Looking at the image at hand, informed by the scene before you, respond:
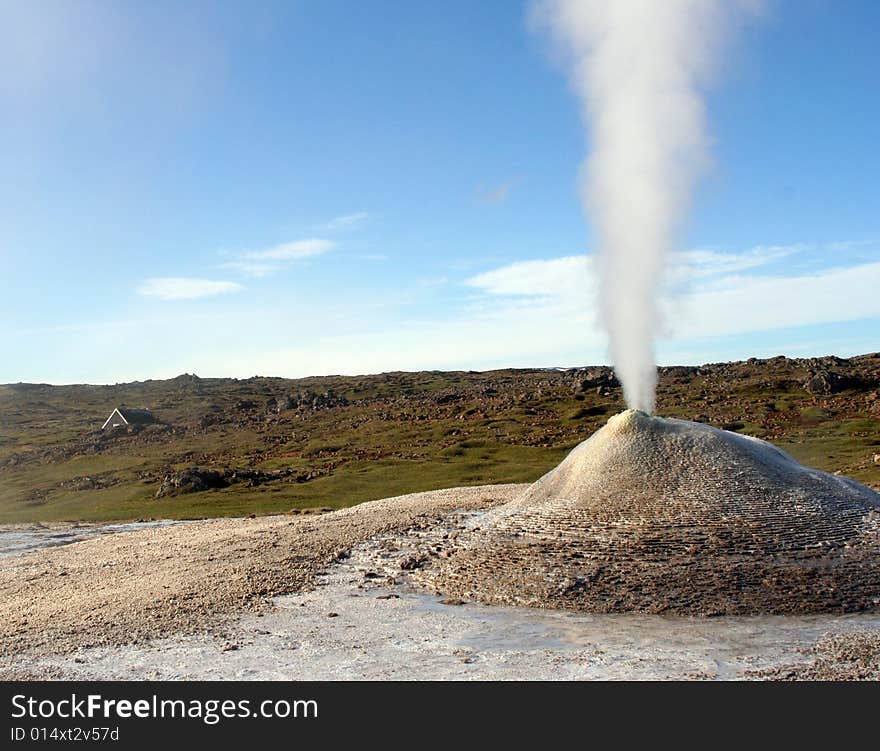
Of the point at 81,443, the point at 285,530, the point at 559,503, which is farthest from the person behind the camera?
the point at 81,443

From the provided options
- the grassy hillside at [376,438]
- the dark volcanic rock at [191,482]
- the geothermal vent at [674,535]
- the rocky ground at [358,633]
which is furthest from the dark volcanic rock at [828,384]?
the rocky ground at [358,633]

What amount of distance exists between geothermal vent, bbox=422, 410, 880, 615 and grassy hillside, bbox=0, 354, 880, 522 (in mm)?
13134

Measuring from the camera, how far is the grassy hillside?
119 feet

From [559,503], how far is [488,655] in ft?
19.3

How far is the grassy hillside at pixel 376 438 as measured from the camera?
36.2 metres

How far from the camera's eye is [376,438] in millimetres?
53188

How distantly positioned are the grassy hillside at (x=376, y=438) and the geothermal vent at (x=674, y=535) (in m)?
13.1

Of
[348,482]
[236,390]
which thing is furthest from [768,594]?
[236,390]

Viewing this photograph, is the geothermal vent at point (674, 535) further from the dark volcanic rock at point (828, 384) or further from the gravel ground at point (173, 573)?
the dark volcanic rock at point (828, 384)

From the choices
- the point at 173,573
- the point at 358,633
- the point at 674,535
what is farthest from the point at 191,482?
the point at 674,535

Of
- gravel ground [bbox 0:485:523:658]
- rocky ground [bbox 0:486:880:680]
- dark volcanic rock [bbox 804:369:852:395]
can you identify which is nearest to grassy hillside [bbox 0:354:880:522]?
dark volcanic rock [bbox 804:369:852:395]

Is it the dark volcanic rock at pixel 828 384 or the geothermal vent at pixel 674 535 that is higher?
the dark volcanic rock at pixel 828 384

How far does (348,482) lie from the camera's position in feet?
122

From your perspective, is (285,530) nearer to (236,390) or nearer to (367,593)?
(367,593)
